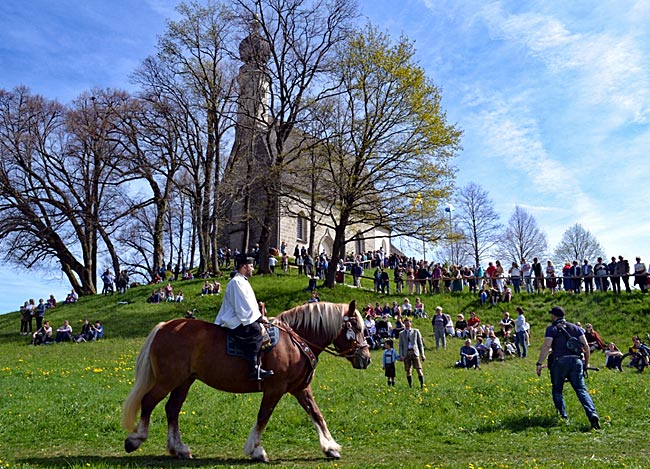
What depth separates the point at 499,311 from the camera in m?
28.5

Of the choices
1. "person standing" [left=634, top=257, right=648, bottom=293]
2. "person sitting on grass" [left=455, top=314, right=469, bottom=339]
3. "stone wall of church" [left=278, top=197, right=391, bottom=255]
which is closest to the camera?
"person sitting on grass" [left=455, top=314, right=469, bottom=339]

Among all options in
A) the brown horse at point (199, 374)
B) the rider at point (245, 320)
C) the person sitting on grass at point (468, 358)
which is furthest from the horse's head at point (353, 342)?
the person sitting on grass at point (468, 358)

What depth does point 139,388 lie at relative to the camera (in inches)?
330

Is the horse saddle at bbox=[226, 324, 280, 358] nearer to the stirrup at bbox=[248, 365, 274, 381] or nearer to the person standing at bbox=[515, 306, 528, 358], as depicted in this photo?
the stirrup at bbox=[248, 365, 274, 381]

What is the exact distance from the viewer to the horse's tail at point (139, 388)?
27.0ft

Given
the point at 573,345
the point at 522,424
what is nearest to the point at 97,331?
the point at 522,424

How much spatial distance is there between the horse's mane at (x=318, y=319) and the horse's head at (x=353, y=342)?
0.08 meters

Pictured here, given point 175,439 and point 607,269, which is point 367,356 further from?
point 607,269

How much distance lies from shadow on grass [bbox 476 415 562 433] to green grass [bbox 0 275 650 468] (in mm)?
35

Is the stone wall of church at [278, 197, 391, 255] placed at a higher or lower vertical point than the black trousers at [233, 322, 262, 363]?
higher

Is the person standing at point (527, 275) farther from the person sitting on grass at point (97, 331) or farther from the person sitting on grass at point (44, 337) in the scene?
the person sitting on grass at point (44, 337)

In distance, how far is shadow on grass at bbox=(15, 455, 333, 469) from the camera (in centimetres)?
747

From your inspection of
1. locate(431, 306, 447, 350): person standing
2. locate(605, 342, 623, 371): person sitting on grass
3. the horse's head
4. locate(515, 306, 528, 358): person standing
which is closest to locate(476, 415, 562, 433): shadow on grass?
the horse's head

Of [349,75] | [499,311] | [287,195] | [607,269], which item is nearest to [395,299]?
[499,311]
